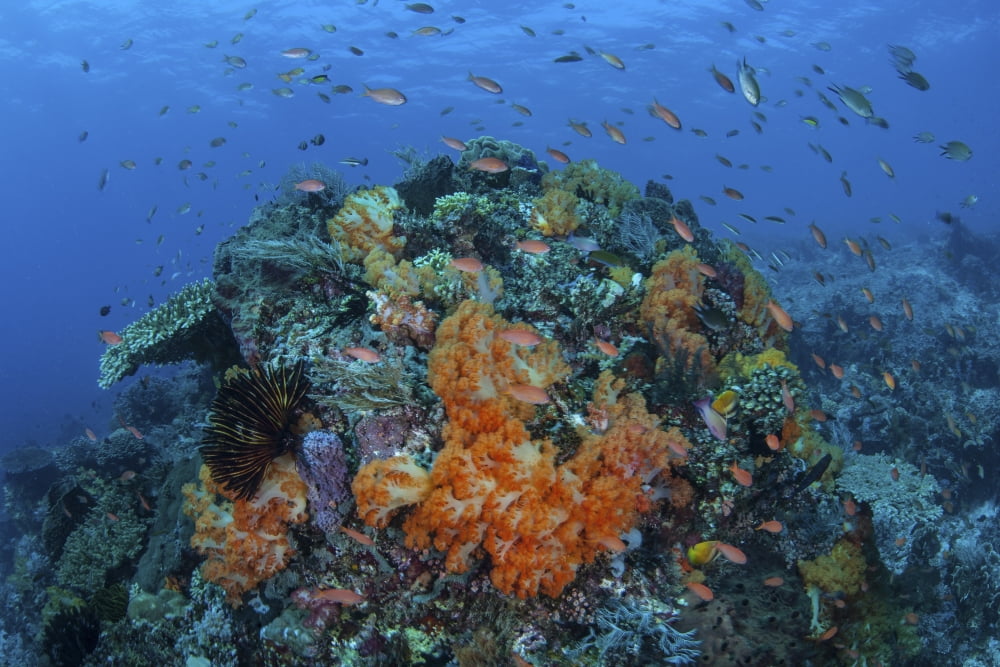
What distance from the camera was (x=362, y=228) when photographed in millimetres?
6605

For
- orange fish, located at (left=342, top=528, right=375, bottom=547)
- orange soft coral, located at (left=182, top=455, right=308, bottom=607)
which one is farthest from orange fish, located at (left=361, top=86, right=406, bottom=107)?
orange fish, located at (left=342, top=528, right=375, bottom=547)

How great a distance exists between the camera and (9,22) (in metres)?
40.4

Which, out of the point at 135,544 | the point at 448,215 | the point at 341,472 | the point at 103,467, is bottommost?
the point at 103,467

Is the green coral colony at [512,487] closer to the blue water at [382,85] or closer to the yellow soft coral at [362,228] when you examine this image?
the yellow soft coral at [362,228]

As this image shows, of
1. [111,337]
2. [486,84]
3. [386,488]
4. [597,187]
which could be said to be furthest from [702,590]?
[111,337]

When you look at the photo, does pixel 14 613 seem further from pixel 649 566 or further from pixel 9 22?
pixel 9 22

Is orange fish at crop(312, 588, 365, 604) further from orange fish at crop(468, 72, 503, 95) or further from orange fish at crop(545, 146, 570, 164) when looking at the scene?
orange fish at crop(468, 72, 503, 95)

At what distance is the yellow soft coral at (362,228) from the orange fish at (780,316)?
4.58 metres

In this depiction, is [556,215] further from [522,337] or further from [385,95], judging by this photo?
[385,95]

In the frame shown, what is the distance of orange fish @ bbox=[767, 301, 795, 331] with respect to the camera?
222 inches

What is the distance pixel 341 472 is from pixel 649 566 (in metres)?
2.87

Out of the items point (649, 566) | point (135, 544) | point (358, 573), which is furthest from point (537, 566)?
point (135, 544)

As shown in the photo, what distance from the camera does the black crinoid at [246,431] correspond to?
13.9 ft

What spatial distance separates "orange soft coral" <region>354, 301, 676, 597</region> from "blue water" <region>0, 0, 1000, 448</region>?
13769mm
